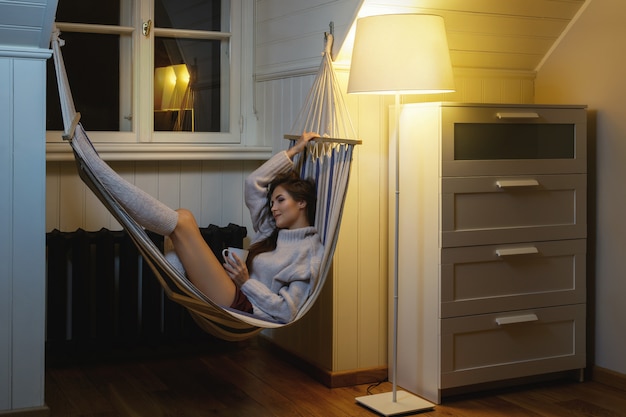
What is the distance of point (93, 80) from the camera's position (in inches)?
144

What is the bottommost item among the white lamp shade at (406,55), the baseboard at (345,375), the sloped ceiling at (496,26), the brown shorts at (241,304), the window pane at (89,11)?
the baseboard at (345,375)

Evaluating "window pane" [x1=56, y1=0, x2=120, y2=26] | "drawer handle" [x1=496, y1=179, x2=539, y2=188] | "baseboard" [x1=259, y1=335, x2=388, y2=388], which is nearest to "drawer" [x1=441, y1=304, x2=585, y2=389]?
"baseboard" [x1=259, y1=335, x2=388, y2=388]

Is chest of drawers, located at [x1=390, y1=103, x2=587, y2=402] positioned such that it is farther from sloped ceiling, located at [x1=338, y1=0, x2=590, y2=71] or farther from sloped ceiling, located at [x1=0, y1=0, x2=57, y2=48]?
sloped ceiling, located at [x1=0, y1=0, x2=57, y2=48]

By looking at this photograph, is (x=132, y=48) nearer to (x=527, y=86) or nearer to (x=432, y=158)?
(x=432, y=158)

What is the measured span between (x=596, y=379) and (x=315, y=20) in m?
1.83

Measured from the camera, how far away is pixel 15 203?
2.68m

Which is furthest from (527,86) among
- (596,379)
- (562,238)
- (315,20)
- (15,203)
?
(15,203)

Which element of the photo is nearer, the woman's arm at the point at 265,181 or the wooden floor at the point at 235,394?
the wooden floor at the point at 235,394

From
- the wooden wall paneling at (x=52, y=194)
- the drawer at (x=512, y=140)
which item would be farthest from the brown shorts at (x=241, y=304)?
the wooden wall paneling at (x=52, y=194)

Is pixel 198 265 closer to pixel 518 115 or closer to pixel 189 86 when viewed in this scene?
pixel 189 86

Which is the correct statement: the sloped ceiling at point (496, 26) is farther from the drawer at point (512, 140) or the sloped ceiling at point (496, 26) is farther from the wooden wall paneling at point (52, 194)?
the wooden wall paneling at point (52, 194)

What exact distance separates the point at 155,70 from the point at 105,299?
3.36 feet

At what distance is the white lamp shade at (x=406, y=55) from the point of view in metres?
2.81

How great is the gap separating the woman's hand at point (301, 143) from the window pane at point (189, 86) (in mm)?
863
